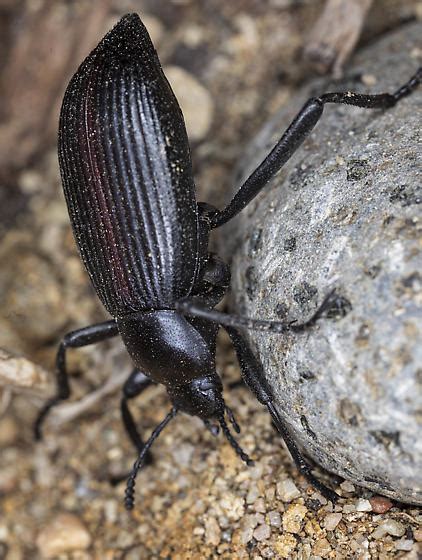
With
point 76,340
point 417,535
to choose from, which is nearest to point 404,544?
point 417,535

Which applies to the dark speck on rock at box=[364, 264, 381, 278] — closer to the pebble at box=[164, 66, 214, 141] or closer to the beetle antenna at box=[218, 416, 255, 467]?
the beetle antenna at box=[218, 416, 255, 467]

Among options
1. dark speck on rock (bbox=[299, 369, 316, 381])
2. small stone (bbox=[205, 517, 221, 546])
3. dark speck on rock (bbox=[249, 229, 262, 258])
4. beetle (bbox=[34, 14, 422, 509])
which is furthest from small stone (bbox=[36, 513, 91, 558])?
dark speck on rock (bbox=[249, 229, 262, 258])

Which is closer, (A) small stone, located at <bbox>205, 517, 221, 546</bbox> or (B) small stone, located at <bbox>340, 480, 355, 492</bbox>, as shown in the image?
(B) small stone, located at <bbox>340, 480, 355, 492</bbox>

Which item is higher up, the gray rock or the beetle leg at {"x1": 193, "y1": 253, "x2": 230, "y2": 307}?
the gray rock

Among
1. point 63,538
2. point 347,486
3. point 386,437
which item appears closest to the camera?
point 386,437

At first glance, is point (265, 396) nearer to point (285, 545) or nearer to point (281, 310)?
point (281, 310)

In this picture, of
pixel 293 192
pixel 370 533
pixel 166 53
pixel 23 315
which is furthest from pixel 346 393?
pixel 166 53

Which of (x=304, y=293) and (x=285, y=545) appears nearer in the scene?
(x=304, y=293)

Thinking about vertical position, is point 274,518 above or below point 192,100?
below
